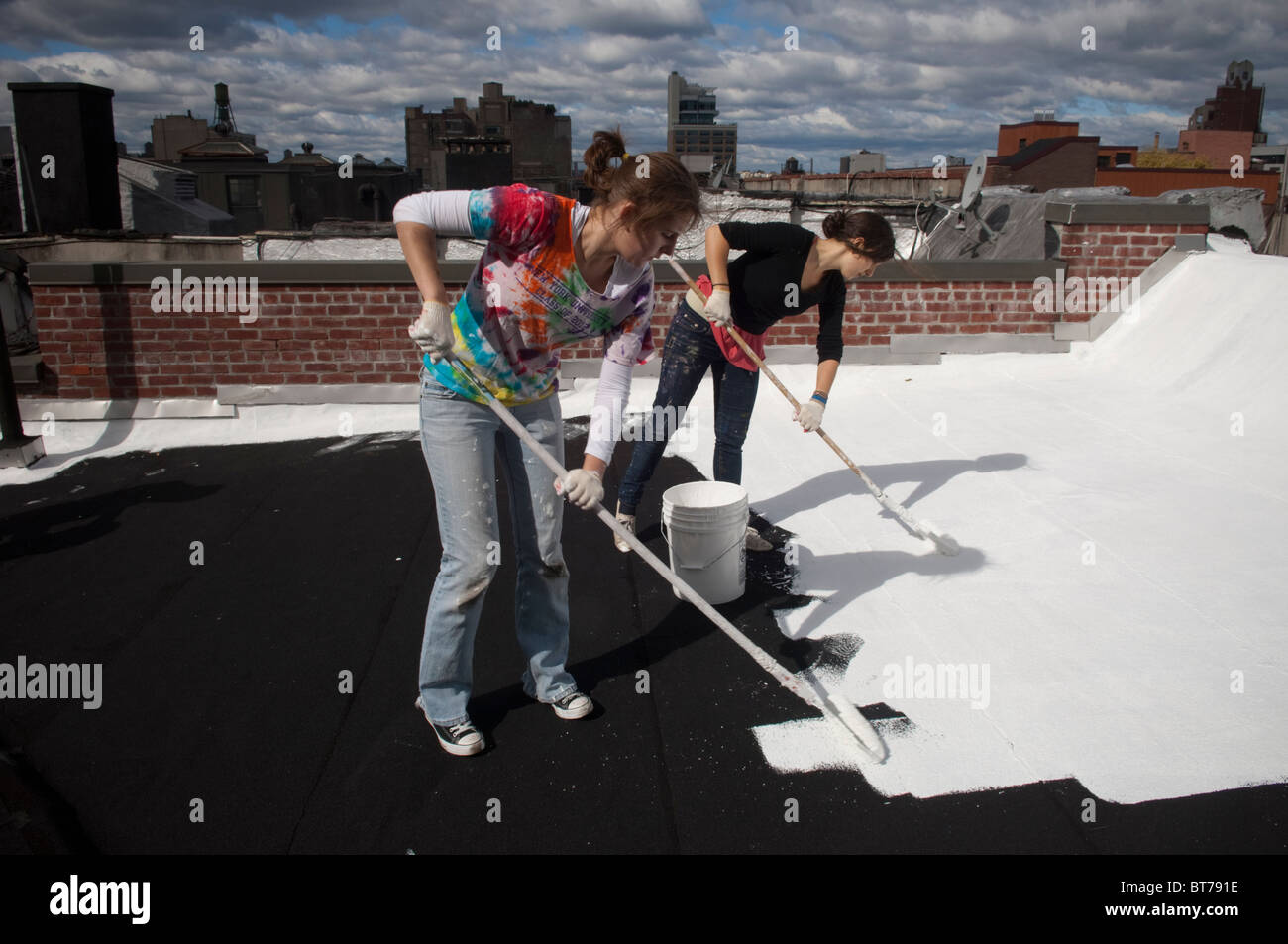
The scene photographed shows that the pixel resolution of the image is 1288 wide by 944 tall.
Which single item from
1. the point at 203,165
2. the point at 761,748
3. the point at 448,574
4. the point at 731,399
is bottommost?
the point at 761,748

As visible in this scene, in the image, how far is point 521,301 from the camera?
2633 mm

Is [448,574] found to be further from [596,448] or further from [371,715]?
[371,715]

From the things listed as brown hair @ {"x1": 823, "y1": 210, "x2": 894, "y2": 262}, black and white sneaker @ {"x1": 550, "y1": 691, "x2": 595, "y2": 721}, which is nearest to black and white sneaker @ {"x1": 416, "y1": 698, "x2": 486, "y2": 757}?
black and white sneaker @ {"x1": 550, "y1": 691, "x2": 595, "y2": 721}

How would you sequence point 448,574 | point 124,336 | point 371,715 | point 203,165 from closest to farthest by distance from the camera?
point 448,574
point 371,715
point 124,336
point 203,165

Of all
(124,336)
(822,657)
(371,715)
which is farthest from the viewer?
(124,336)

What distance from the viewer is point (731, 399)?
14.6ft

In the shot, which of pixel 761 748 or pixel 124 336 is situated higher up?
pixel 124 336

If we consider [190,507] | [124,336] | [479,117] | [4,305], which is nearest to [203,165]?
[479,117]

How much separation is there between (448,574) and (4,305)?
9354 millimetres

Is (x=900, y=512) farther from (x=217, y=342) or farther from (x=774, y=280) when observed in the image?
(x=217, y=342)

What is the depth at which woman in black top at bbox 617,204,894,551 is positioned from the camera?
4.25m

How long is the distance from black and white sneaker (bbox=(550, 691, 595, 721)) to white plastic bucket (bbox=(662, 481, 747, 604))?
0.89 m

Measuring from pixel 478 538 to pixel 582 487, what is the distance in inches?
15.1

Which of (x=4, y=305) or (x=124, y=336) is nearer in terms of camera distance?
(x=124, y=336)
